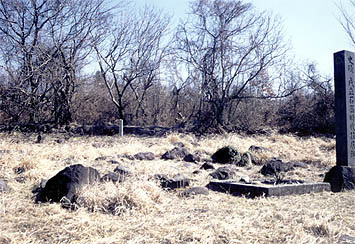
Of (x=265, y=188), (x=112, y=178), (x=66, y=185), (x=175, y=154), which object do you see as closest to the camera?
(x=66, y=185)

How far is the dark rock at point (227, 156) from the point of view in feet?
26.9

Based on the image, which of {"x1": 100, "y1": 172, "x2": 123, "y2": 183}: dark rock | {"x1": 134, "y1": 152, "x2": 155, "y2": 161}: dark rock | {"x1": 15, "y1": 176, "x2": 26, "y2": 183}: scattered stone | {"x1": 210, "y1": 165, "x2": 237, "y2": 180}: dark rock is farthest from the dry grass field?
{"x1": 134, "y1": 152, "x2": 155, "y2": 161}: dark rock

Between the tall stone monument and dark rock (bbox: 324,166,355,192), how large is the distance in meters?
0.02

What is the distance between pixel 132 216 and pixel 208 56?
14.5 m

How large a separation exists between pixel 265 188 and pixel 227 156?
367 cm

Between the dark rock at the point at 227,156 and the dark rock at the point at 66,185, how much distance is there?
4583 mm

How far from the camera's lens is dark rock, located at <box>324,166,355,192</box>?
17.7 ft

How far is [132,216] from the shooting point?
3475 millimetres

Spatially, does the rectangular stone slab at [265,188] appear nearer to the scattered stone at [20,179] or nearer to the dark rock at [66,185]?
the dark rock at [66,185]

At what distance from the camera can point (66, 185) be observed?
3.94m

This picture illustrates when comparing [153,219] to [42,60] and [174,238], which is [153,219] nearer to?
[174,238]

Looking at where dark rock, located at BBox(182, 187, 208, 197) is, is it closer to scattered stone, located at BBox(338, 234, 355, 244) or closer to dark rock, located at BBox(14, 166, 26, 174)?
scattered stone, located at BBox(338, 234, 355, 244)

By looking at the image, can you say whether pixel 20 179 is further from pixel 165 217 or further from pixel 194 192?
pixel 165 217

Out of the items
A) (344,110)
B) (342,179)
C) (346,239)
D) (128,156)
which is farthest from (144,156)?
(346,239)
